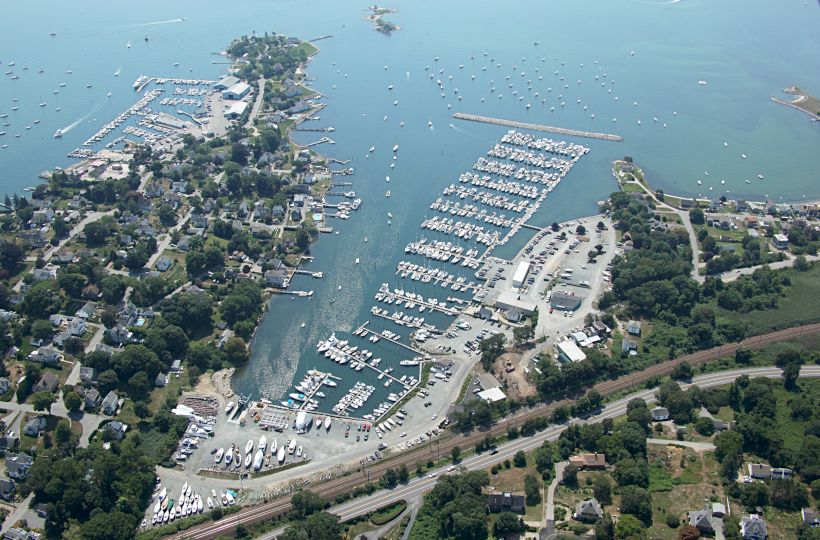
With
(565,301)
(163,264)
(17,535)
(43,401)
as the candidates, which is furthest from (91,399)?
(565,301)

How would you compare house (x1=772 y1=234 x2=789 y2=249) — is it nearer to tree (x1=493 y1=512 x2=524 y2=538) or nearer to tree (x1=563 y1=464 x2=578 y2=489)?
tree (x1=563 y1=464 x2=578 y2=489)

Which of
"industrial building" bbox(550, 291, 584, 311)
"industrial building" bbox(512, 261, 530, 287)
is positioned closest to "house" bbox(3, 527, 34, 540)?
"industrial building" bbox(512, 261, 530, 287)

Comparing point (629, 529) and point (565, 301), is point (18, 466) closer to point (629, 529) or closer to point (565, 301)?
point (629, 529)

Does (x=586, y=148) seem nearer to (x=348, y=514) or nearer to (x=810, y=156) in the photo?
(x=810, y=156)

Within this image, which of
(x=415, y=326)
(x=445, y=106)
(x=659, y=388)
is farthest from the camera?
(x=445, y=106)

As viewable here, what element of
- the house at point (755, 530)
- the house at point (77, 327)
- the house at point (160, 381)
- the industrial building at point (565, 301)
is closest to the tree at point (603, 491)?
the house at point (755, 530)

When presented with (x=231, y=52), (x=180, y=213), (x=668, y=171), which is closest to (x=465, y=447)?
(x=180, y=213)

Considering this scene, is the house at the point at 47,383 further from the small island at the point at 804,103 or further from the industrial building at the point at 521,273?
the small island at the point at 804,103
